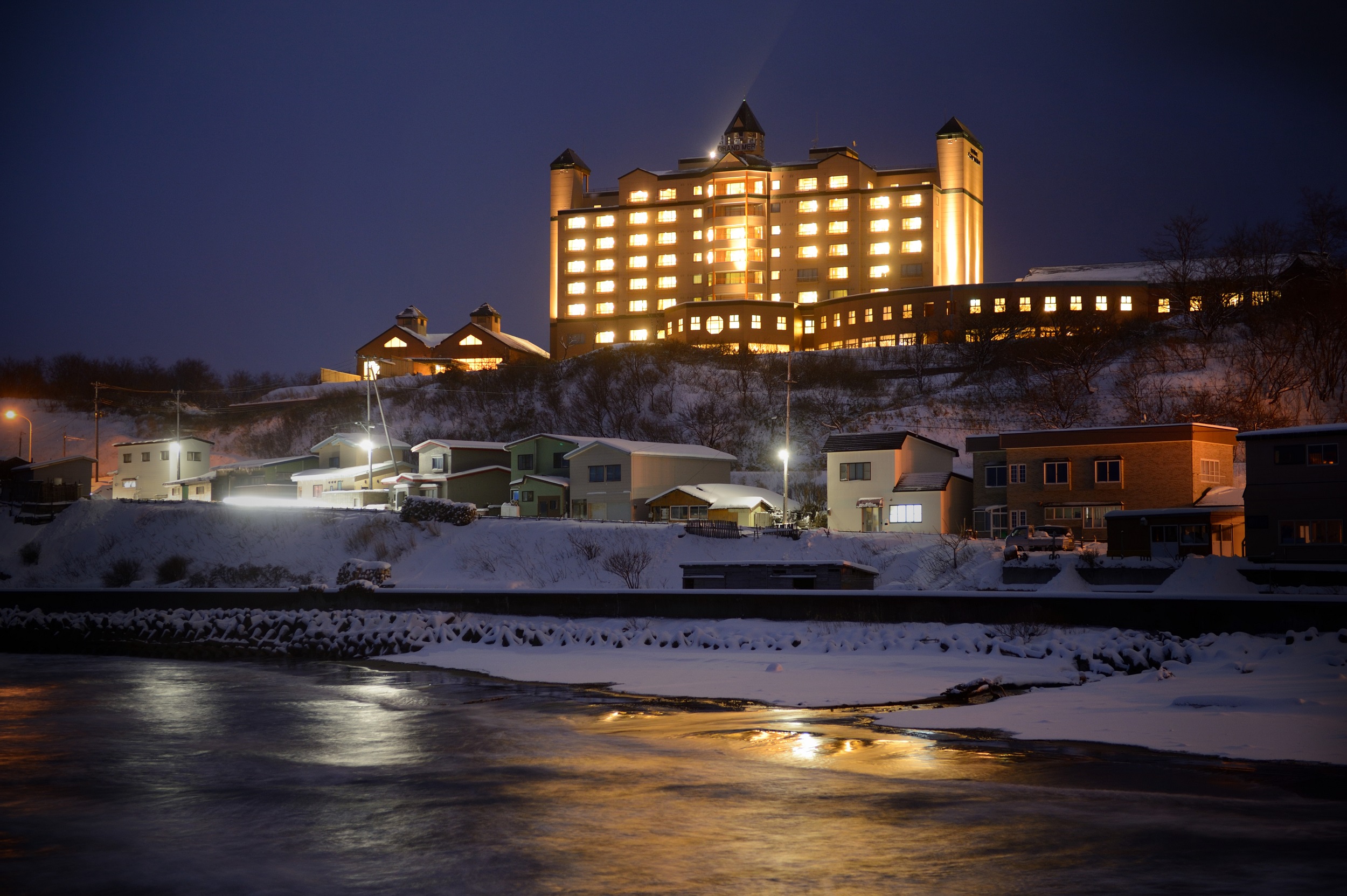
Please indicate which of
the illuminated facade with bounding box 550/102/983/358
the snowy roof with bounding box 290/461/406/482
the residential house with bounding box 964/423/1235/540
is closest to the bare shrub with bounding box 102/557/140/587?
the snowy roof with bounding box 290/461/406/482

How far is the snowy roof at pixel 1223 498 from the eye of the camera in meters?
42.1

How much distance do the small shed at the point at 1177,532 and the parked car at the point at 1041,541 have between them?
1.72 meters

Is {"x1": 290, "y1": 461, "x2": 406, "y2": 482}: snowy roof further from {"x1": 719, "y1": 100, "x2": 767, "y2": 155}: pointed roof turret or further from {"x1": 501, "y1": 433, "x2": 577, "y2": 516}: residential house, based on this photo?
{"x1": 719, "y1": 100, "x2": 767, "y2": 155}: pointed roof turret

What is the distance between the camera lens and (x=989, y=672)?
22.0m

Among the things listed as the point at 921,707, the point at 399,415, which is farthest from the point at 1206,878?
the point at 399,415

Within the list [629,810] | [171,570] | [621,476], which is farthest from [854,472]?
[629,810]

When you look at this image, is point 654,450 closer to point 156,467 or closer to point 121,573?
point 121,573

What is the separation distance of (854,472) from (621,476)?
12.5 m

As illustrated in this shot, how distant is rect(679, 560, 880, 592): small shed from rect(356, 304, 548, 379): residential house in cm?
6533

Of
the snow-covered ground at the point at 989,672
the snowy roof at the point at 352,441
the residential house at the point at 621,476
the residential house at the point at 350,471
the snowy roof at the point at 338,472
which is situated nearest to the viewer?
the snow-covered ground at the point at 989,672

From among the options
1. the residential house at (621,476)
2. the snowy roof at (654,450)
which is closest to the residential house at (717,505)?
the residential house at (621,476)

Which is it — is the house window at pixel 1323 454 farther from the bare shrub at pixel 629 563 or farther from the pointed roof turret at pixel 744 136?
the pointed roof turret at pixel 744 136

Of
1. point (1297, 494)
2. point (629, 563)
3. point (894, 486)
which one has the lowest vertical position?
point (629, 563)

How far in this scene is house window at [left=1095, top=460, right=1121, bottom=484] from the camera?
4566 centimetres
